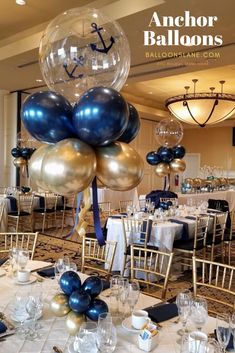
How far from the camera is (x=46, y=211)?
24.2 ft

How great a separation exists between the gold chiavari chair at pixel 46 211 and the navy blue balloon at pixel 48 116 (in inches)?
230

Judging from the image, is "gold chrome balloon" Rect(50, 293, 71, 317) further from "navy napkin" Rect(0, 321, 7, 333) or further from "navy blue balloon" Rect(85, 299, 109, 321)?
"navy napkin" Rect(0, 321, 7, 333)

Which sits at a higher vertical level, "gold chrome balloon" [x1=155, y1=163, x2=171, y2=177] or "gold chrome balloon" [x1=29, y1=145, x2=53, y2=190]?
"gold chrome balloon" [x1=155, y1=163, x2=171, y2=177]

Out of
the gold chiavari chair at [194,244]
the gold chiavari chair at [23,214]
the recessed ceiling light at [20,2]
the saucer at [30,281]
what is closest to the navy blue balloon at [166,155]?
the gold chiavari chair at [194,244]

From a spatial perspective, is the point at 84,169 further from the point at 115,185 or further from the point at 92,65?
the point at 92,65

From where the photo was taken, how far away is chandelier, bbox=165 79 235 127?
23.8ft

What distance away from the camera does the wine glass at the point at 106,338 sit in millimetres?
1433

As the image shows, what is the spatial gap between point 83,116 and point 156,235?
11.0ft

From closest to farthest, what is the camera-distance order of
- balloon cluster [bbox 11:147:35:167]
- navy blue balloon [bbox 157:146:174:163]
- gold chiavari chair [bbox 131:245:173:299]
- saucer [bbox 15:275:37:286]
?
1. saucer [bbox 15:275:37:286]
2. gold chiavari chair [bbox 131:245:173:299]
3. navy blue balloon [bbox 157:146:174:163]
4. balloon cluster [bbox 11:147:35:167]

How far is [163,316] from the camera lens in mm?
1806

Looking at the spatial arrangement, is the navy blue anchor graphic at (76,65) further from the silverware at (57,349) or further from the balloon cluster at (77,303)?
the silverware at (57,349)

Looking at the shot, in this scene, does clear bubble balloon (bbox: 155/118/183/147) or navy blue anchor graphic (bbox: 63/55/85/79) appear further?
clear bubble balloon (bbox: 155/118/183/147)

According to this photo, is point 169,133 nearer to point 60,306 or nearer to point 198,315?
point 198,315

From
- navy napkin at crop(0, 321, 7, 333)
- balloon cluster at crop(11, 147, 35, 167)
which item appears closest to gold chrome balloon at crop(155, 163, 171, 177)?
balloon cluster at crop(11, 147, 35, 167)
